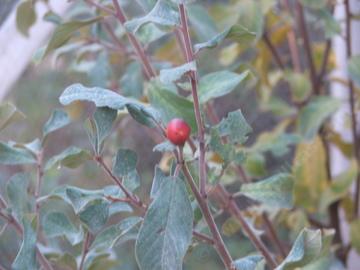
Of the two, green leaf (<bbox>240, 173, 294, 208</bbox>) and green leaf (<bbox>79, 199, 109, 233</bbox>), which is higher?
green leaf (<bbox>79, 199, 109, 233</bbox>)

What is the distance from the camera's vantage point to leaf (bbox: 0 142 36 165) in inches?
21.8

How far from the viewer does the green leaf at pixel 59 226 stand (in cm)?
57

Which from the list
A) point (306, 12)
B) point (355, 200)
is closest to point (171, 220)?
point (355, 200)

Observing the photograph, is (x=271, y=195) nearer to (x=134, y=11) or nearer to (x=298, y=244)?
(x=298, y=244)

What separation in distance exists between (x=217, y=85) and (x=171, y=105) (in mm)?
70

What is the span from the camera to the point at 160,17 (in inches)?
16.6

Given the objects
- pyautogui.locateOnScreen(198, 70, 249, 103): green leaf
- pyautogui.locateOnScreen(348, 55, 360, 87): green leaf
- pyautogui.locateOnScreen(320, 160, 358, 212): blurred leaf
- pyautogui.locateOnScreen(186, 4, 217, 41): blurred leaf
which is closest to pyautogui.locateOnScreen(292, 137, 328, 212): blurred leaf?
pyautogui.locateOnScreen(320, 160, 358, 212): blurred leaf

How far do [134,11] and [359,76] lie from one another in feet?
5.97

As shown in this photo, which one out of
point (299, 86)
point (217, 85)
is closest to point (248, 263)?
point (217, 85)

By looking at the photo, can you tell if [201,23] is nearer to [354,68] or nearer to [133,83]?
[133,83]

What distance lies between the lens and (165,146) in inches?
16.1

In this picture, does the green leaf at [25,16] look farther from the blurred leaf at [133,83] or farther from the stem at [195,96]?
the stem at [195,96]

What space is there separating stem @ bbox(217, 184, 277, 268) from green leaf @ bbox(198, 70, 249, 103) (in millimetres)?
114

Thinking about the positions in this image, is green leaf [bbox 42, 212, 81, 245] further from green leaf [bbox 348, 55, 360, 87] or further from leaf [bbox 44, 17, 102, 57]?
green leaf [bbox 348, 55, 360, 87]
